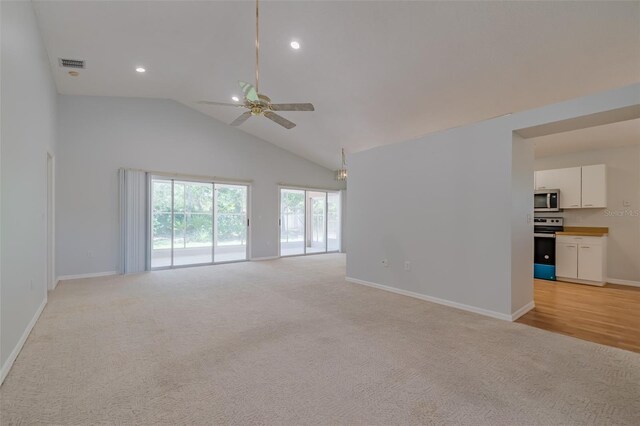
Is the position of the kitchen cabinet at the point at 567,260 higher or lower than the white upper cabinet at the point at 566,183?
lower

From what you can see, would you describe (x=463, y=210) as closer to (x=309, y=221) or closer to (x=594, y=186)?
(x=594, y=186)

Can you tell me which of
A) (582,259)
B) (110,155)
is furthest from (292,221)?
(582,259)

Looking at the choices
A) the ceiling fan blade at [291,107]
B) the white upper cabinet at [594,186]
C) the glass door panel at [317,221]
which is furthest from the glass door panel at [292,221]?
the white upper cabinet at [594,186]

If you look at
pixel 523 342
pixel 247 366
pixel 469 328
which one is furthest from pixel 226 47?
pixel 523 342

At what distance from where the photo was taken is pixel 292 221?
9.12 m

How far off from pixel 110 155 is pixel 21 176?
11.6 feet

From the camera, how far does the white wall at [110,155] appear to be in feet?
18.1

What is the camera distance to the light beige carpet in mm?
1760

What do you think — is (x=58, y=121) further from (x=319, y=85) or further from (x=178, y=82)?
(x=319, y=85)

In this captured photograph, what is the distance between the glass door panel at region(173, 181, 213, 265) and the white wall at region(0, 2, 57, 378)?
3209 millimetres

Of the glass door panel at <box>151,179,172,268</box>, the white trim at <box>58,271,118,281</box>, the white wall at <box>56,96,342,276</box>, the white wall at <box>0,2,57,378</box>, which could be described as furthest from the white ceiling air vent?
the white trim at <box>58,271,118,281</box>

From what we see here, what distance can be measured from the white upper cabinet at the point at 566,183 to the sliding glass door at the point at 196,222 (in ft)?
22.6

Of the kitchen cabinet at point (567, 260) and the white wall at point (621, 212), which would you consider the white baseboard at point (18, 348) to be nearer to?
the kitchen cabinet at point (567, 260)

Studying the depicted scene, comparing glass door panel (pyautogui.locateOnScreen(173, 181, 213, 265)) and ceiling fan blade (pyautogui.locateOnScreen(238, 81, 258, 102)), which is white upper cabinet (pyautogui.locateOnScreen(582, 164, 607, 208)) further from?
glass door panel (pyautogui.locateOnScreen(173, 181, 213, 265))
